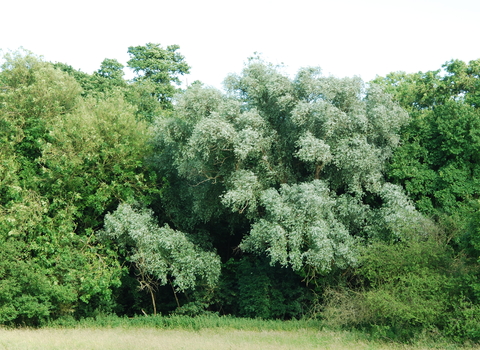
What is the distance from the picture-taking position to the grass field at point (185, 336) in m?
19.6

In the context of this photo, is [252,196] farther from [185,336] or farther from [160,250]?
[185,336]

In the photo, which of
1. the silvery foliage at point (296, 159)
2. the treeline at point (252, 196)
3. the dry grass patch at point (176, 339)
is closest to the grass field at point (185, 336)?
the dry grass patch at point (176, 339)

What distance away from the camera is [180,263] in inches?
1011

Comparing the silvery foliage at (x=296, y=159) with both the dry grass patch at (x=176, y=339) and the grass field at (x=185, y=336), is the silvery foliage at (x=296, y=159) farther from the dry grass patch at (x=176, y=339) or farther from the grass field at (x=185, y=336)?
the dry grass patch at (x=176, y=339)

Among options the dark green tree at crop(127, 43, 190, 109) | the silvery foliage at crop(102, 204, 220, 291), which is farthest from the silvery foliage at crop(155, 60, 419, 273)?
the dark green tree at crop(127, 43, 190, 109)

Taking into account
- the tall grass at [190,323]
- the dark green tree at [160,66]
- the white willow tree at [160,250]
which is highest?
the dark green tree at [160,66]

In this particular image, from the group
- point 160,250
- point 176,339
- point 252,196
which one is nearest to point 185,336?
point 176,339

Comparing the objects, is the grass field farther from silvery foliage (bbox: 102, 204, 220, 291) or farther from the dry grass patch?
silvery foliage (bbox: 102, 204, 220, 291)

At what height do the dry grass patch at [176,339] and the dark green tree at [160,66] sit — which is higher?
the dark green tree at [160,66]

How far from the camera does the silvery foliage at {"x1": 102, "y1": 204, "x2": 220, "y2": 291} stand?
83.5 ft

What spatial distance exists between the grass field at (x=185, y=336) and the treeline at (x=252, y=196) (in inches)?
55.6

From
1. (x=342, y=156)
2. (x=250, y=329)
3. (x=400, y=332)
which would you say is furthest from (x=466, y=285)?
(x=250, y=329)

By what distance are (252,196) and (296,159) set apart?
3.59 m

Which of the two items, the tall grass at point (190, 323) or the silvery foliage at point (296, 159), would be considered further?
the tall grass at point (190, 323)
